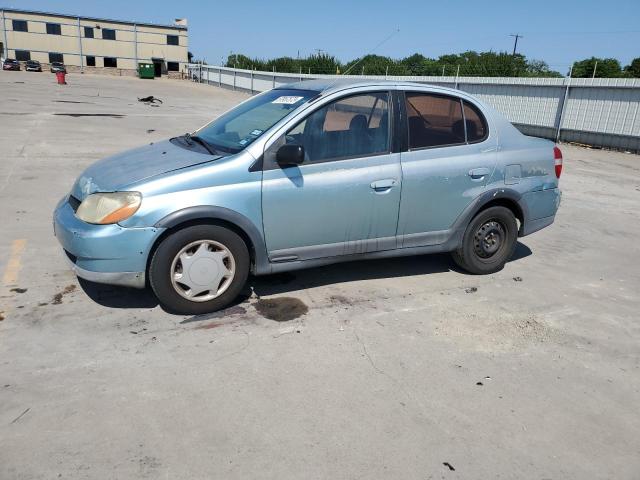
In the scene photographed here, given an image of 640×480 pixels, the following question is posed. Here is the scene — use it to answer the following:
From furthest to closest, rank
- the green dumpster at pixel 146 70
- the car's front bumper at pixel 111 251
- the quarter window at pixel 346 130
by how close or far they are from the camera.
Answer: the green dumpster at pixel 146 70
the quarter window at pixel 346 130
the car's front bumper at pixel 111 251

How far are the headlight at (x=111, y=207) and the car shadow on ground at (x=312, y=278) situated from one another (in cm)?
78

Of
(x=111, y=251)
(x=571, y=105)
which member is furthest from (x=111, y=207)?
(x=571, y=105)

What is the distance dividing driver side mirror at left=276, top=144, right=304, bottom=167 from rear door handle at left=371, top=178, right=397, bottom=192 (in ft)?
2.35

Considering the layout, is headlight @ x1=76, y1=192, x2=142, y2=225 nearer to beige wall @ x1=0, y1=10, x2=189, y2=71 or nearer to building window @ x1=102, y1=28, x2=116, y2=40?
beige wall @ x1=0, y1=10, x2=189, y2=71

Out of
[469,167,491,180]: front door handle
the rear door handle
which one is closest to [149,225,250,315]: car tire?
the rear door handle

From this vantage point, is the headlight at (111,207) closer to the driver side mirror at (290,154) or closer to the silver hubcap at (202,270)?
the silver hubcap at (202,270)

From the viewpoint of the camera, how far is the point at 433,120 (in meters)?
4.74

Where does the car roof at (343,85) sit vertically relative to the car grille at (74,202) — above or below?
above

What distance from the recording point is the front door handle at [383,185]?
432 centimetres

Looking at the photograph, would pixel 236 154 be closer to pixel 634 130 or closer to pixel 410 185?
pixel 410 185

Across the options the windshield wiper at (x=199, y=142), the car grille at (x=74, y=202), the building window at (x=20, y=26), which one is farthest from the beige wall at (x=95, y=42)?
the car grille at (x=74, y=202)

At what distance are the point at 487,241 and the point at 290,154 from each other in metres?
2.36

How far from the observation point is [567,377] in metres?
3.48

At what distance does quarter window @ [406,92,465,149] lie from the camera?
4578mm
